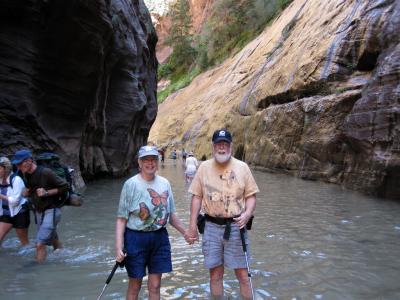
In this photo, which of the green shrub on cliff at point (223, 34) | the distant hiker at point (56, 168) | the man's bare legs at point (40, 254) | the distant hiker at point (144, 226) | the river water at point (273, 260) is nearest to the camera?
the distant hiker at point (144, 226)

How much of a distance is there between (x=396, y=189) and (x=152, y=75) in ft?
58.0

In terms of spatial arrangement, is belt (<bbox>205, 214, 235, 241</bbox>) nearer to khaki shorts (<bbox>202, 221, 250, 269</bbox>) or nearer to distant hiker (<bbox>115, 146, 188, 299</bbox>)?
khaki shorts (<bbox>202, 221, 250, 269</bbox>)

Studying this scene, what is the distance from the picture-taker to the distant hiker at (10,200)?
6.36 metres

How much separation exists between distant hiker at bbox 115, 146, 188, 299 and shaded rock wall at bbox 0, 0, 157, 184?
8465 mm

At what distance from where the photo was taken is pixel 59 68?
43.3ft

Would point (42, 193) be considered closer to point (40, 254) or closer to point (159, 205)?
point (40, 254)

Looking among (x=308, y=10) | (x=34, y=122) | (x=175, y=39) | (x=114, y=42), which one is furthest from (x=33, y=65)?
(x=175, y=39)

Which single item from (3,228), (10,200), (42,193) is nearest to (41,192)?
(42,193)

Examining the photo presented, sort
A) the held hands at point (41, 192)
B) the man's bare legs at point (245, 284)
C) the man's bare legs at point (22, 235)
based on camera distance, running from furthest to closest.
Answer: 1. the man's bare legs at point (22, 235)
2. the held hands at point (41, 192)
3. the man's bare legs at point (245, 284)

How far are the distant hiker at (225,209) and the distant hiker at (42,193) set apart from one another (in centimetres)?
243

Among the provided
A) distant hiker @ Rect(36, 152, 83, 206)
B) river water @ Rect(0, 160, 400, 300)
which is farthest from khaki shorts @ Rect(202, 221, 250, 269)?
distant hiker @ Rect(36, 152, 83, 206)

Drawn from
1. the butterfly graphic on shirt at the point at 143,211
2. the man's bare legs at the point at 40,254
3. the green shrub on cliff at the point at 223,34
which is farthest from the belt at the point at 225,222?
the green shrub on cliff at the point at 223,34

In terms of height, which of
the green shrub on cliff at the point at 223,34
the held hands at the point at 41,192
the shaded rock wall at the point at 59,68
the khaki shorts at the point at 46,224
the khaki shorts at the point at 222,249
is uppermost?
the green shrub on cliff at the point at 223,34

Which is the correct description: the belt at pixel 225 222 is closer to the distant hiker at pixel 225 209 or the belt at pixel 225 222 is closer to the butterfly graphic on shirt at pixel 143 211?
the distant hiker at pixel 225 209
